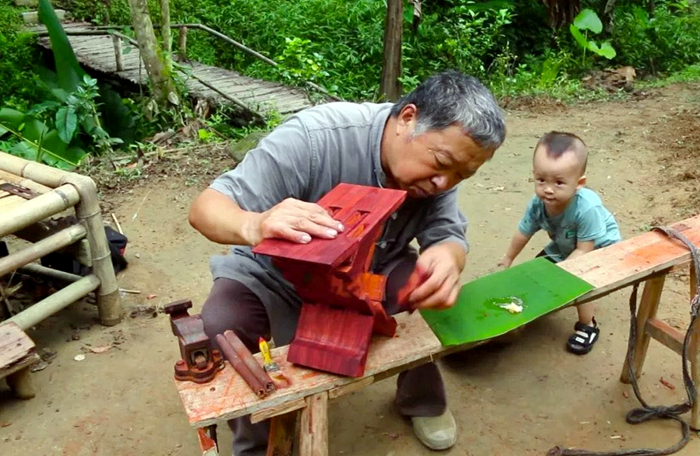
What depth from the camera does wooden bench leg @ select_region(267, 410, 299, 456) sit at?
6.37ft

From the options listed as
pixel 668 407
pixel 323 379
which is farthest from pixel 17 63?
pixel 668 407

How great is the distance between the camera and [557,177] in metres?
3.06

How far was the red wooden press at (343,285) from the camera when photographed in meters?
1.61

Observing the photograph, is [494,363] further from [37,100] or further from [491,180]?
[37,100]

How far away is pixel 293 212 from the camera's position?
167cm

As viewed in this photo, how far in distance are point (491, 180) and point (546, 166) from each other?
2.32 metres

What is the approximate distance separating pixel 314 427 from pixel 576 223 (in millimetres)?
1833

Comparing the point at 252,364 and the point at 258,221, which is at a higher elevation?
the point at 258,221

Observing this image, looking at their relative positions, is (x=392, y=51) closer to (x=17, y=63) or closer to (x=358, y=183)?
(x=358, y=183)

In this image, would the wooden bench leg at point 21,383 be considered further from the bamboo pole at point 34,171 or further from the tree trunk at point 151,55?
the tree trunk at point 151,55

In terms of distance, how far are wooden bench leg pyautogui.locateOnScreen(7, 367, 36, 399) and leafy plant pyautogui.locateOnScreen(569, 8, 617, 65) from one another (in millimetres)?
7936

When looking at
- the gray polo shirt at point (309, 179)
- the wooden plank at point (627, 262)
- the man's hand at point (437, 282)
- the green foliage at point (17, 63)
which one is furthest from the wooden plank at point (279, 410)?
the green foliage at point (17, 63)

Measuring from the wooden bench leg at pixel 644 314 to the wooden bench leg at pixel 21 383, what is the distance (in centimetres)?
263

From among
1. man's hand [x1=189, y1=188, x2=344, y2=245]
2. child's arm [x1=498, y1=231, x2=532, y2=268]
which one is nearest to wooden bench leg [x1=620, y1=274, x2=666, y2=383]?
child's arm [x1=498, y1=231, x2=532, y2=268]
